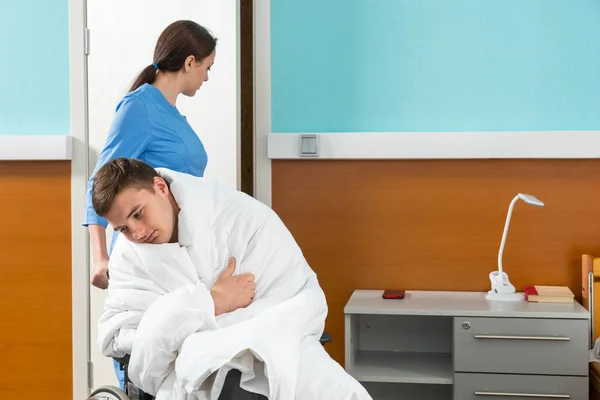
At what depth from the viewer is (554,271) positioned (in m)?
2.97

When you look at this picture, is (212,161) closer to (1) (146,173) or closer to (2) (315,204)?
(2) (315,204)

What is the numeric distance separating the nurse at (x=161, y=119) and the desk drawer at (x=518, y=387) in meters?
1.17

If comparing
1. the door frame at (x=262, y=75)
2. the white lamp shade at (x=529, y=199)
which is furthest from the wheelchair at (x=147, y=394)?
the door frame at (x=262, y=75)

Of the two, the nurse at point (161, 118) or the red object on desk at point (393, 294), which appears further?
the red object on desk at point (393, 294)

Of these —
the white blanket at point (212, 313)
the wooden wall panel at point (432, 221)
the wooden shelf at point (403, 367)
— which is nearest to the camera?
the white blanket at point (212, 313)

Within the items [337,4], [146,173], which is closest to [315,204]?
[337,4]

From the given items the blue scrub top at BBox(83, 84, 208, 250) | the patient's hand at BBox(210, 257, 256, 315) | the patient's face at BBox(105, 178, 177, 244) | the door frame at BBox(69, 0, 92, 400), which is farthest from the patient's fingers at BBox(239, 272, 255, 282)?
the door frame at BBox(69, 0, 92, 400)

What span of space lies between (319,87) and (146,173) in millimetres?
1439

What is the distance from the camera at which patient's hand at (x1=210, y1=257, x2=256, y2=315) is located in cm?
173

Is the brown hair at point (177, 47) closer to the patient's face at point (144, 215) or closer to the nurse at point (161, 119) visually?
the nurse at point (161, 119)

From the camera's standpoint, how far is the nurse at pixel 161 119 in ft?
6.91

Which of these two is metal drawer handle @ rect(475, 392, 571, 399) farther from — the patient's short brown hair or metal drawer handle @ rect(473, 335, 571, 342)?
the patient's short brown hair

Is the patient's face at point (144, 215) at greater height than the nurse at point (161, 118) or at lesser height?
lesser

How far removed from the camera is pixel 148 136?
6.98ft
